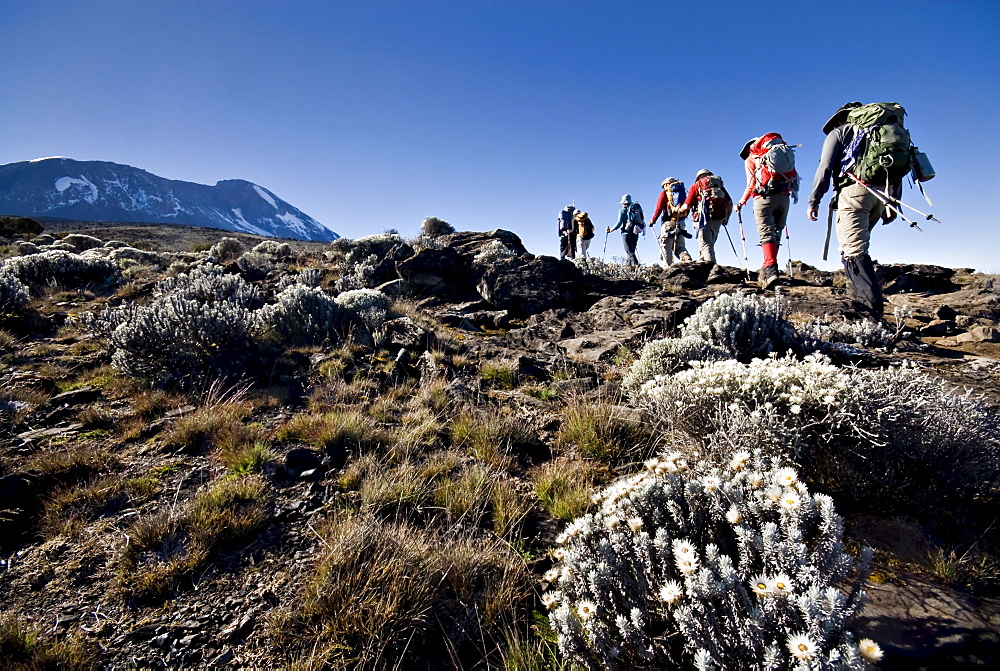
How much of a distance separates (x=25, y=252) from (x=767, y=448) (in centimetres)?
2363

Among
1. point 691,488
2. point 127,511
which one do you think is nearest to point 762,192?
point 691,488

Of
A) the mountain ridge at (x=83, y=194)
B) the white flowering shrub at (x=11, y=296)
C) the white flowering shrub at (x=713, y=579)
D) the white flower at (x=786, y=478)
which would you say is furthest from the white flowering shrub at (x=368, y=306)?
the mountain ridge at (x=83, y=194)

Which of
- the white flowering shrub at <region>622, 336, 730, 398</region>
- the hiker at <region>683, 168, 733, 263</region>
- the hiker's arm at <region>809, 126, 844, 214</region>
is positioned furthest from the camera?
the hiker at <region>683, 168, 733, 263</region>

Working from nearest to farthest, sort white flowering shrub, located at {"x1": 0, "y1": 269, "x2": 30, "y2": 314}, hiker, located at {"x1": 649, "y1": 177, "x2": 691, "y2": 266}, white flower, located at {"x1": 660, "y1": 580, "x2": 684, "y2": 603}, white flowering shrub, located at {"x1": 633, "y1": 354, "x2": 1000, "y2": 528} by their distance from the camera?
1. white flower, located at {"x1": 660, "y1": 580, "x2": 684, "y2": 603}
2. white flowering shrub, located at {"x1": 633, "y1": 354, "x2": 1000, "y2": 528}
3. white flowering shrub, located at {"x1": 0, "y1": 269, "x2": 30, "y2": 314}
4. hiker, located at {"x1": 649, "y1": 177, "x2": 691, "y2": 266}

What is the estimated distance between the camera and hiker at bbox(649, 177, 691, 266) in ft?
41.9

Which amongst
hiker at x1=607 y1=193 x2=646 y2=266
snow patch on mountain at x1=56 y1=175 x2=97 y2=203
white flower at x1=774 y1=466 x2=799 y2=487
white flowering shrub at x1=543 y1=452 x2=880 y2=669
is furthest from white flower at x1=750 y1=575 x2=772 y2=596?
snow patch on mountain at x1=56 y1=175 x2=97 y2=203

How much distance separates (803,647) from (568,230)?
732 inches

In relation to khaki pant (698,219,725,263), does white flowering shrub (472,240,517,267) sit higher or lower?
lower

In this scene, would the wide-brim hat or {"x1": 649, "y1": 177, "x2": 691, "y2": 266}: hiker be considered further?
{"x1": 649, "y1": 177, "x2": 691, "y2": 266}: hiker

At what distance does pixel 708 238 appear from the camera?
11.8m

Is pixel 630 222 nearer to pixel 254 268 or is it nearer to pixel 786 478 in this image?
pixel 254 268

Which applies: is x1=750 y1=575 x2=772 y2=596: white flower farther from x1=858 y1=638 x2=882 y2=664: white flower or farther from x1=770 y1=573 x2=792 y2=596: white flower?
x1=858 y1=638 x2=882 y2=664: white flower

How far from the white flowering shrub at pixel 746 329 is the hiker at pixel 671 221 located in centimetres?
853

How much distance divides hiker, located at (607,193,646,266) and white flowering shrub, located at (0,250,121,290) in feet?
48.4
